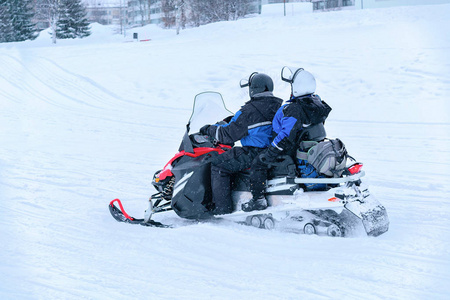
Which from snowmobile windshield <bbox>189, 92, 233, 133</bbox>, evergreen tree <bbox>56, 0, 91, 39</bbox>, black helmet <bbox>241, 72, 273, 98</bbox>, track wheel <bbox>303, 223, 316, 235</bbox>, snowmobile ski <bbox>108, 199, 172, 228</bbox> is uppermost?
evergreen tree <bbox>56, 0, 91, 39</bbox>

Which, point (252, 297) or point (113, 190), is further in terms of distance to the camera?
point (113, 190)

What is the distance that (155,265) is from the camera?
376 cm

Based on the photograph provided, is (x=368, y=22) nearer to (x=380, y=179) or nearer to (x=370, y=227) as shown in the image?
(x=380, y=179)

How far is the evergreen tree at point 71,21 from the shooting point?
40406 mm

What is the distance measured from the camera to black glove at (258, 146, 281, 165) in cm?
424

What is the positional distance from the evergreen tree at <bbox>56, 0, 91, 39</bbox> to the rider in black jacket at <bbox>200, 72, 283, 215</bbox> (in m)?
39.0

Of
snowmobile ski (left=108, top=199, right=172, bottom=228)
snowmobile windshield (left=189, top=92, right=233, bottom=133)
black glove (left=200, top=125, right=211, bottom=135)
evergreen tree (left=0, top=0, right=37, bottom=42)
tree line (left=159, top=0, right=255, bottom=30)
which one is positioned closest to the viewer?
black glove (left=200, top=125, right=211, bottom=135)

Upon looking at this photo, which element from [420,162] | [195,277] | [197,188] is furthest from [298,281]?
[420,162]

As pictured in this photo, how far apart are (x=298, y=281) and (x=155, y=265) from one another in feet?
3.51

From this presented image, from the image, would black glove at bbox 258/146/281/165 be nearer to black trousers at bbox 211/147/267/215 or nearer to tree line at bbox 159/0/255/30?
black trousers at bbox 211/147/267/215

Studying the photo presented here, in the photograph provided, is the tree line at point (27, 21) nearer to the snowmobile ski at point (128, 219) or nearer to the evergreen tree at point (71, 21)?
the evergreen tree at point (71, 21)

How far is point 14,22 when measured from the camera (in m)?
40.9

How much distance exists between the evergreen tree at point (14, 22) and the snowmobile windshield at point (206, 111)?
1572 inches

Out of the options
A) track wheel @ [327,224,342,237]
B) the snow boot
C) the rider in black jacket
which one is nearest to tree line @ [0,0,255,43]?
the rider in black jacket
